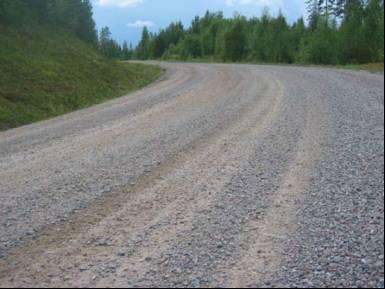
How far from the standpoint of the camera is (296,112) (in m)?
8.67

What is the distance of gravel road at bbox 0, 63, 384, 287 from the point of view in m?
3.13

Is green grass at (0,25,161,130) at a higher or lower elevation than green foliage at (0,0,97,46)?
lower

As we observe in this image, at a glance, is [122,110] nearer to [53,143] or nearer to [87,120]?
[87,120]

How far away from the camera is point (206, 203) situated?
481 cm

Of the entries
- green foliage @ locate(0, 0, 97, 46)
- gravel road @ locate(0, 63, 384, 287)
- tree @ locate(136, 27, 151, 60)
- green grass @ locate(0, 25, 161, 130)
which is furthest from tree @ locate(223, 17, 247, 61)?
gravel road @ locate(0, 63, 384, 287)

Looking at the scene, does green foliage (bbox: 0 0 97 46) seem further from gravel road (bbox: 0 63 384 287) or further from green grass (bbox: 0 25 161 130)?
gravel road (bbox: 0 63 384 287)

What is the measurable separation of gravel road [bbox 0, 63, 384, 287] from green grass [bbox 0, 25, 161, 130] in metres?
3.95

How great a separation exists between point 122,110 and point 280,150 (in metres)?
6.23

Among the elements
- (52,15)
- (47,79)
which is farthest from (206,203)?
(52,15)

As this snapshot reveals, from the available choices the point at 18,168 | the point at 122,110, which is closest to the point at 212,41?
the point at 122,110

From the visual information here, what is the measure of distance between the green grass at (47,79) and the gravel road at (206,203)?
395cm

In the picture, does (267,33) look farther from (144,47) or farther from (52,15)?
(144,47)

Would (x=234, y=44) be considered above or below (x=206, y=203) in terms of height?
above

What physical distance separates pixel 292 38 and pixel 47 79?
26956 mm
